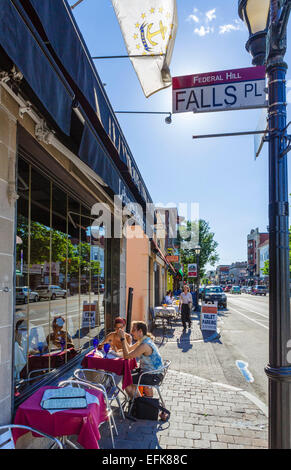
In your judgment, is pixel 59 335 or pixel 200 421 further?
pixel 59 335

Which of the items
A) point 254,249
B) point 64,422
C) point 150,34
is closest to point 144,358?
point 64,422

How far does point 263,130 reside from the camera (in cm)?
321

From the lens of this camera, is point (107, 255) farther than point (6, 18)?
Yes

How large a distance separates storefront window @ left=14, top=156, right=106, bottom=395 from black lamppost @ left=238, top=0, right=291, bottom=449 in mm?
2646

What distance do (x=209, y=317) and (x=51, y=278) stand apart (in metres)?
8.00

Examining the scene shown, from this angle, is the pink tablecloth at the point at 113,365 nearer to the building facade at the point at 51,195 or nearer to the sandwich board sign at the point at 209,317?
the building facade at the point at 51,195

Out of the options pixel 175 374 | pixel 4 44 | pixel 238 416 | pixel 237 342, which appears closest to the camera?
pixel 4 44

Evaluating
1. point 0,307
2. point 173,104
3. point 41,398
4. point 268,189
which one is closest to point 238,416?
point 41,398

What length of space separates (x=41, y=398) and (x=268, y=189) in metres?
2.90

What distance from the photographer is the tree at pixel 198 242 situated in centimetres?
3528

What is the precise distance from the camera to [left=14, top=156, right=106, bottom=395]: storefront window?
12.8 ft

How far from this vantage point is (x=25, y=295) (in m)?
3.81

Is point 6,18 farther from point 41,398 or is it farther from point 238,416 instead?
point 238,416

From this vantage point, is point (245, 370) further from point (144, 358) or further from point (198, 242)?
point (198, 242)
